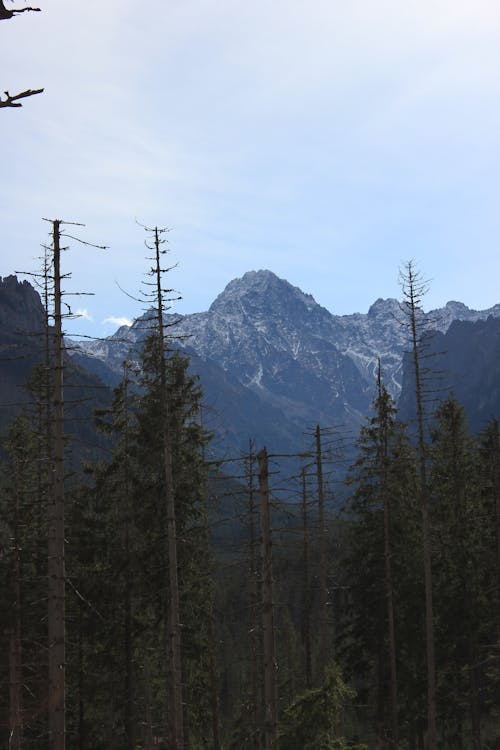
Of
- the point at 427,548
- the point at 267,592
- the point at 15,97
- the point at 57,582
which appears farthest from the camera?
the point at 427,548

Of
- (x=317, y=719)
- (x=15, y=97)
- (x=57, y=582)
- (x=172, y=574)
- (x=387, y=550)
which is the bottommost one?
(x=317, y=719)

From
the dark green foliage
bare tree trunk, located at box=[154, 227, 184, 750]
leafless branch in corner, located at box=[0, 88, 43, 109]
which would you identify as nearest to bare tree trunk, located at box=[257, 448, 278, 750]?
the dark green foliage

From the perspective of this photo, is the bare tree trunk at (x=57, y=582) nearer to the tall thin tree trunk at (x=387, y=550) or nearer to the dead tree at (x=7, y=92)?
the dead tree at (x=7, y=92)

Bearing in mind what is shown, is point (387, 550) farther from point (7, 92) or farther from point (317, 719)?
point (7, 92)

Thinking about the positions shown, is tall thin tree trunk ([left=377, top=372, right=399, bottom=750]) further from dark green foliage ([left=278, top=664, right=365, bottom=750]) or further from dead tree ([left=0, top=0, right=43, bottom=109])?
dead tree ([left=0, top=0, right=43, bottom=109])

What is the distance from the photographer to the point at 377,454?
2712 centimetres

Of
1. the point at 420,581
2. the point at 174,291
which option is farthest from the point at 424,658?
the point at 174,291

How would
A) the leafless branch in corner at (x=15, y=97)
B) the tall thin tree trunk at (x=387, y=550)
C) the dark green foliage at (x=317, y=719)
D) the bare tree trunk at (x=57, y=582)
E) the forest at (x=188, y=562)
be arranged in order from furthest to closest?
the tall thin tree trunk at (x=387, y=550) < the forest at (x=188, y=562) < the dark green foliage at (x=317, y=719) < the bare tree trunk at (x=57, y=582) < the leafless branch in corner at (x=15, y=97)

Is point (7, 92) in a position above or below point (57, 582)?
above

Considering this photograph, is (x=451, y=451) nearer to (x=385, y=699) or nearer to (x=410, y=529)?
(x=410, y=529)

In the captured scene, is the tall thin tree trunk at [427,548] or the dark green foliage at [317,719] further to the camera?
the tall thin tree trunk at [427,548]

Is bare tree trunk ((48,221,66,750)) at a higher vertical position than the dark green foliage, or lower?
higher

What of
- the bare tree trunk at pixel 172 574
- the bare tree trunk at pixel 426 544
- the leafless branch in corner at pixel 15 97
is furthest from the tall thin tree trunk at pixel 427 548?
the leafless branch in corner at pixel 15 97

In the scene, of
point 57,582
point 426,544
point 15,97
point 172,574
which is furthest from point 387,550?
point 15,97
